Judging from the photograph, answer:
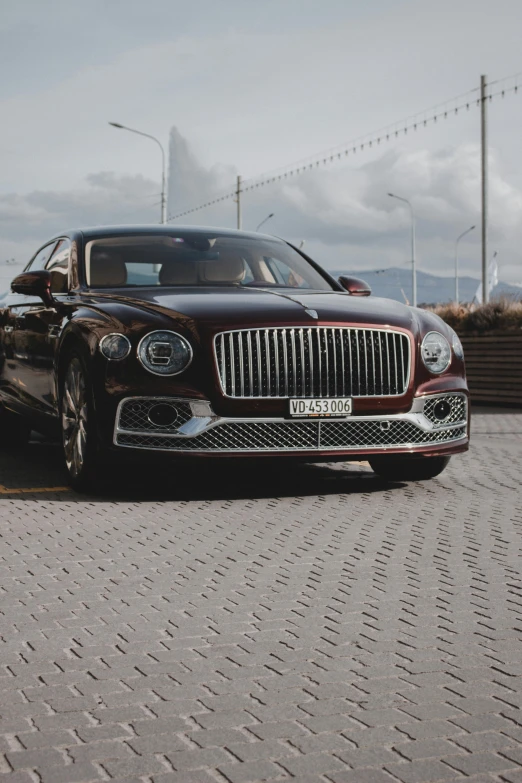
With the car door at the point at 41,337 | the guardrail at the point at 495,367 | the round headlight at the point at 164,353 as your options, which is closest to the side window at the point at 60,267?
the car door at the point at 41,337

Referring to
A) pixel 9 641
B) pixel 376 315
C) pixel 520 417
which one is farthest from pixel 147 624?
pixel 520 417

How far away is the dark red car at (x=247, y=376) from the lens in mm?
7324

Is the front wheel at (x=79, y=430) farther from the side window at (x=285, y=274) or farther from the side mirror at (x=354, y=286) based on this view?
the side mirror at (x=354, y=286)

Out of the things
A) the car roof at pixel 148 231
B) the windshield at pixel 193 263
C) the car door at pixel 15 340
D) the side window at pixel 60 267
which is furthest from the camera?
the car door at pixel 15 340

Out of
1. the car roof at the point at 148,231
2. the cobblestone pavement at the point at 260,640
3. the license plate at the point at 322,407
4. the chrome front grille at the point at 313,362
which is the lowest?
the cobblestone pavement at the point at 260,640

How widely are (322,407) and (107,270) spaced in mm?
2088

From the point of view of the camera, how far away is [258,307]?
299 inches

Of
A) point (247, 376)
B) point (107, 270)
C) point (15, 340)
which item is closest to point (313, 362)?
point (247, 376)

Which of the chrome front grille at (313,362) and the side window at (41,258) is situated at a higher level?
the side window at (41,258)

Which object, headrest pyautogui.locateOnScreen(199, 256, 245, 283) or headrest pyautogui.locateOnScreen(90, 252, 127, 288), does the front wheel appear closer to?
headrest pyautogui.locateOnScreen(90, 252, 127, 288)

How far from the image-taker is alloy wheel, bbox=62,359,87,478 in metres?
7.70

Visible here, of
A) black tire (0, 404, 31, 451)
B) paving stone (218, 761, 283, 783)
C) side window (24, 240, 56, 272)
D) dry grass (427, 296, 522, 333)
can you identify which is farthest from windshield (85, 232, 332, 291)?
dry grass (427, 296, 522, 333)

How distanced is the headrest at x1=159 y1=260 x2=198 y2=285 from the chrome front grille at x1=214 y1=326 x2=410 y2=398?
1369 millimetres

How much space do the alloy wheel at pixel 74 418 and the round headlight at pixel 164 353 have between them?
1.80ft
